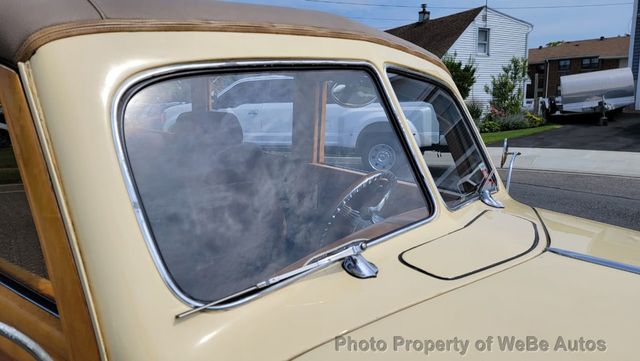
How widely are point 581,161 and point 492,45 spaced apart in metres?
16.8

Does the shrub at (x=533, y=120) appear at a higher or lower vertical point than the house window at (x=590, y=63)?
lower

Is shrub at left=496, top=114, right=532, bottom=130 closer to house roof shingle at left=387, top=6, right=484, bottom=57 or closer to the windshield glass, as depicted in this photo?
house roof shingle at left=387, top=6, right=484, bottom=57

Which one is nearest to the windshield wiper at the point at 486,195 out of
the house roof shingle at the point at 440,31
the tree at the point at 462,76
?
the tree at the point at 462,76

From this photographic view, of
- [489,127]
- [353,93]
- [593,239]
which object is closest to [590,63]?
[489,127]

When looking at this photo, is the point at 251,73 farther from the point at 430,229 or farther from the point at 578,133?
the point at 578,133

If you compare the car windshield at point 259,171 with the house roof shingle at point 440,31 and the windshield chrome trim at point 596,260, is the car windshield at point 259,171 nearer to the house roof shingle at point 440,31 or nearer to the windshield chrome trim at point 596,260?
the windshield chrome trim at point 596,260

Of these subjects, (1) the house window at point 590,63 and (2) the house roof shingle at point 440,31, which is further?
(1) the house window at point 590,63

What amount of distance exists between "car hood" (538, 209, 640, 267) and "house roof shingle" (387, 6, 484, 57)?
79.5 feet

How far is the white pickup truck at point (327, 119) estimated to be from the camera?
142 cm

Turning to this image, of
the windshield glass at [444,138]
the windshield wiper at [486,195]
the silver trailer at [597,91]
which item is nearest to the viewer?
the windshield glass at [444,138]

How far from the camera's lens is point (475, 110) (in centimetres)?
2283

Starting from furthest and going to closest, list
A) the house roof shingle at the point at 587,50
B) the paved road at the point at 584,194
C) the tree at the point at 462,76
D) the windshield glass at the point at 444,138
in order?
1. the house roof shingle at the point at 587,50
2. the tree at the point at 462,76
3. the paved road at the point at 584,194
4. the windshield glass at the point at 444,138

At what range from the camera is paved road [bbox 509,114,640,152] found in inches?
586

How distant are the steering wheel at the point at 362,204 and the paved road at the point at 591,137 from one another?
570 inches
